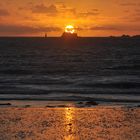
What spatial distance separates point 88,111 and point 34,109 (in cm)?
277

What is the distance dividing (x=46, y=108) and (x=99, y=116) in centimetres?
405

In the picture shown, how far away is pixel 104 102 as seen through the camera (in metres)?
27.6

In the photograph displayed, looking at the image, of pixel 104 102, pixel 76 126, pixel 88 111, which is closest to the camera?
pixel 76 126

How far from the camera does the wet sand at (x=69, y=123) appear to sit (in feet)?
54.0

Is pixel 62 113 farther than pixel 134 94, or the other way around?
pixel 134 94

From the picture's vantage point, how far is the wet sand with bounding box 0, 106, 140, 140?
54.0 feet

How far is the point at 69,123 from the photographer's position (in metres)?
19.0

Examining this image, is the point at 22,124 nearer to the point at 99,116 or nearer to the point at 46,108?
the point at 99,116

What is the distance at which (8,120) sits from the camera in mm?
19375

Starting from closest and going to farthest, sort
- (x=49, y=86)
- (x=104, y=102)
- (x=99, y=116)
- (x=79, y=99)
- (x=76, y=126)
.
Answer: (x=76, y=126) < (x=99, y=116) < (x=104, y=102) < (x=79, y=99) < (x=49, y=86)

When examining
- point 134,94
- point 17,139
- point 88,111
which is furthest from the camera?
point 134,94

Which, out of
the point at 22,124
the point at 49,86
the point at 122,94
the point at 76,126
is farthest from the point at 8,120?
the point at 49,86

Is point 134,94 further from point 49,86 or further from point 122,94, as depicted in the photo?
point 49,86

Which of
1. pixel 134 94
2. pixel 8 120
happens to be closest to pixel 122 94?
pixel 134 94
